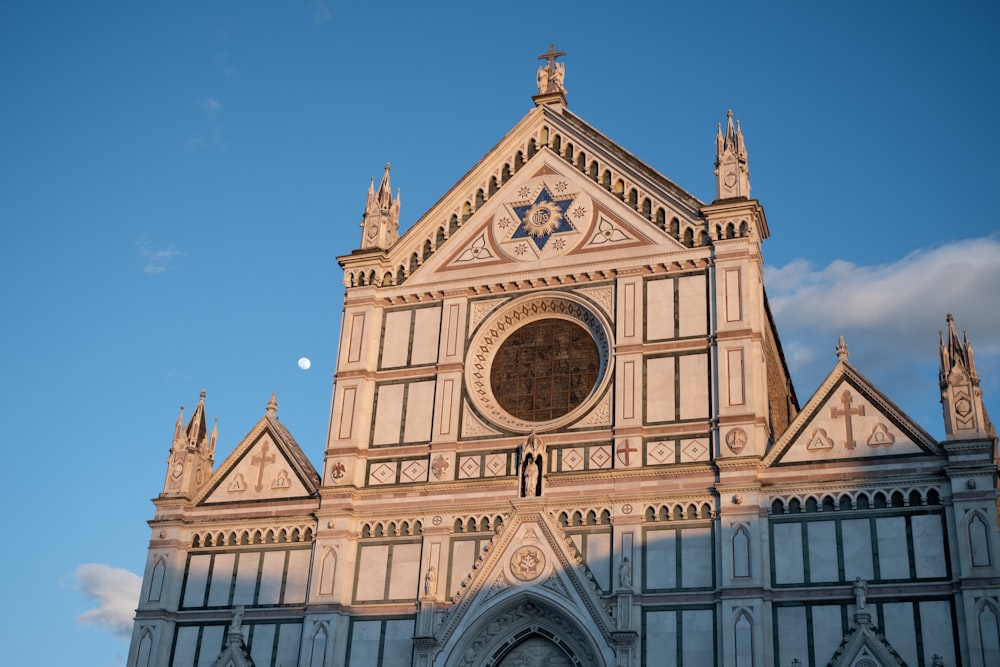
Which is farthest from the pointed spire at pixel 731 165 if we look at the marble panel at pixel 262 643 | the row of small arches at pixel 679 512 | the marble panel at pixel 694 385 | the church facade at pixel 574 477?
the marble panel at pixel 262 643

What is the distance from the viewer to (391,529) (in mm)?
30250

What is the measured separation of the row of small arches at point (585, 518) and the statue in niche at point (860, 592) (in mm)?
5743

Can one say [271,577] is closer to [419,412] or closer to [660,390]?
[419,412]

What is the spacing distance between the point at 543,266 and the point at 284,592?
35.2 ft

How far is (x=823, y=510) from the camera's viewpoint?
88.1 feet

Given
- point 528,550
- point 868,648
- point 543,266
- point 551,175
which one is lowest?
point 868,648

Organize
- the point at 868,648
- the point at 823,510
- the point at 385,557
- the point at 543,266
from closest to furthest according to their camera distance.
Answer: the point at 868,648, the point at 823,510, the point at 385,557, the point at 543,266

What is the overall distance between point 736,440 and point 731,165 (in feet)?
25.2

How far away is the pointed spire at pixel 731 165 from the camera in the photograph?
31.0 m

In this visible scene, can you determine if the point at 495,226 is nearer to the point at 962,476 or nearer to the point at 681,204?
the point at 681,204

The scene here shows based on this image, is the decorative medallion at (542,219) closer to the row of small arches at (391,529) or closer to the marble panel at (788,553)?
the row of small arches at (391,529)

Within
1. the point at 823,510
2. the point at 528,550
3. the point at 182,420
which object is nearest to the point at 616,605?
the point at 528,550

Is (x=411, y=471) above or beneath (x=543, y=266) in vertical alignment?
beneath

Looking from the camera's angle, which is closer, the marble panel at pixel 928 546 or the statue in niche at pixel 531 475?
the marble panel at pixel 928 546
